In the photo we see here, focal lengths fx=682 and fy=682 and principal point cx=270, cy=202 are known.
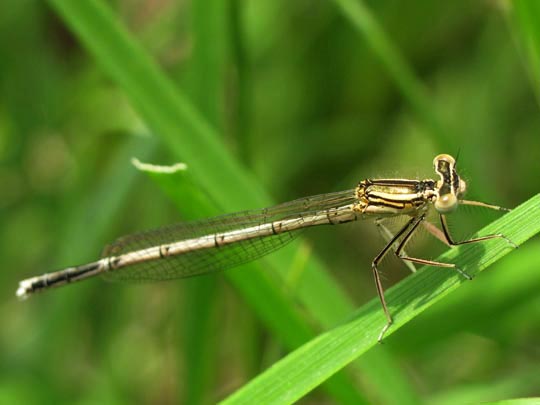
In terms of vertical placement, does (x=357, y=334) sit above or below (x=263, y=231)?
below

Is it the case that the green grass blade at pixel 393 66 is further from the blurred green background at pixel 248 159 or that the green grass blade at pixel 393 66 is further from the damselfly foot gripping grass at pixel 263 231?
the damselfly foot gripping grass at pixel 263 231

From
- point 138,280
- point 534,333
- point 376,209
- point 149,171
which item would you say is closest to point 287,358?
point 149,171

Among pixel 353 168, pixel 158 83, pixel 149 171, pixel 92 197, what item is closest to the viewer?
pixel 149 171

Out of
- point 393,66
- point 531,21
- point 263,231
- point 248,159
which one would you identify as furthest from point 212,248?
point 531,21

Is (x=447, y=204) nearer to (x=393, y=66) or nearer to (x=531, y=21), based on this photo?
(x=531, y=21)

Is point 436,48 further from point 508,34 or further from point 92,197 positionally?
point 92,197

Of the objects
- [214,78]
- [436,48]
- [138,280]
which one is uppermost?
[436,48]

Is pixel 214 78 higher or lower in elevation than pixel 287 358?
higher
